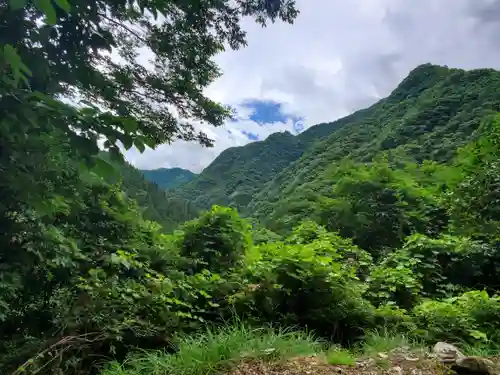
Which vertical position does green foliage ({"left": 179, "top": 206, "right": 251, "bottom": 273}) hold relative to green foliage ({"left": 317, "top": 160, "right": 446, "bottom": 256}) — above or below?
below

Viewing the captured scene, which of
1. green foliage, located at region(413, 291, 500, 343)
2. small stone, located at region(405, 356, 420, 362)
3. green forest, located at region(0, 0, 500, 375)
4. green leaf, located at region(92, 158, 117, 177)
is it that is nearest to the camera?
green leaf, located at region(92, 158, 117, 177)

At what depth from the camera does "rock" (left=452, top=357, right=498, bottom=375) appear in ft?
10.5

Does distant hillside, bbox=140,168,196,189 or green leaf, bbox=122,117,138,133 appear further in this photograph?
distant hillside, bbox=140,168,196,189

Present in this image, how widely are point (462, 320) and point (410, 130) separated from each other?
99.4ft

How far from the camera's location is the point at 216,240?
598 cm

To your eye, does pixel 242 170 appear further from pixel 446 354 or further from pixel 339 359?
pixel 339 359

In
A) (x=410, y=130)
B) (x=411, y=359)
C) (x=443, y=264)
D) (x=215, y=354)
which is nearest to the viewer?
(x=215, y=354)

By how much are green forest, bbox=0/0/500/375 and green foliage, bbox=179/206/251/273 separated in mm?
21

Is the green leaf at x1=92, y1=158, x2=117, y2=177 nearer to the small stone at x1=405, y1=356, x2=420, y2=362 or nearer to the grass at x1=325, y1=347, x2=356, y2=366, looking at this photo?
the grass at x1=325, y1=347, x2=356, y2=366

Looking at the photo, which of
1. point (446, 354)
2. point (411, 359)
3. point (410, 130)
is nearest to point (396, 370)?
point (411, 359)

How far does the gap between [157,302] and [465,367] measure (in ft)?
9.16

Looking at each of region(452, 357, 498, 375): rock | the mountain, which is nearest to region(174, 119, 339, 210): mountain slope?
the mountain

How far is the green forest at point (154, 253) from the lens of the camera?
219 cm

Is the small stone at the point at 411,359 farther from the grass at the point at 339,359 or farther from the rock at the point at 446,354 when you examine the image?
the grass at the point at 339,359
